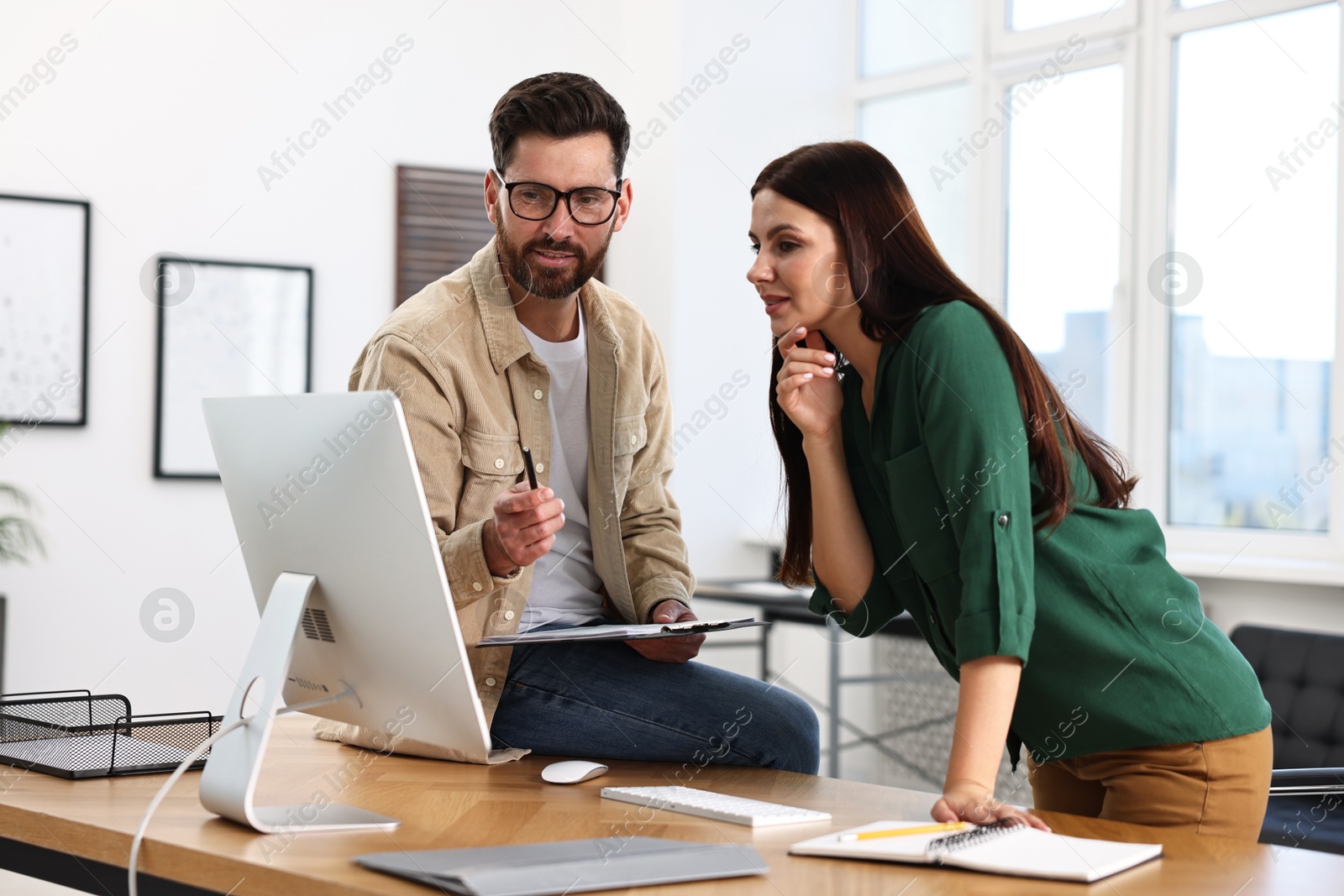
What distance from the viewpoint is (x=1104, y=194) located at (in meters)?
4.34

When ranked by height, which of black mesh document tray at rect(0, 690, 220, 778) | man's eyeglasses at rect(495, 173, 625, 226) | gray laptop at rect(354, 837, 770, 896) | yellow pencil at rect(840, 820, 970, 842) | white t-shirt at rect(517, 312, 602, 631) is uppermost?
man's eyeglasses at rect(495, 173, 625, 226)

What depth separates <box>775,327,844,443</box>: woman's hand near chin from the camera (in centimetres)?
165

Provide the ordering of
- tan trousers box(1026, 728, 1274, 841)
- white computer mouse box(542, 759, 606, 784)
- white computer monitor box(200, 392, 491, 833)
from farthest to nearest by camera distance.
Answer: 1. white computer mouse box(542, 759, 606, 784)
2. tan trousers box(1026, 728, 1274, 841)
3. white computer monitor box(200, 392, 491, 833)

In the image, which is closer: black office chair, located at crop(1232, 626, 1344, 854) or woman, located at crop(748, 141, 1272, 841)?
woman, located at crop(748, 141, 1272, 841)

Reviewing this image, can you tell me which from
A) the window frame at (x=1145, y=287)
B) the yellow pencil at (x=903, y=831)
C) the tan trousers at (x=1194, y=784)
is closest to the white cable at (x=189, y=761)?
the yellow pencil at (x=903, y=831)

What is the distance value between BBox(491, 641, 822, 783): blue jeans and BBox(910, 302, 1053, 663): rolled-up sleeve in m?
0.52

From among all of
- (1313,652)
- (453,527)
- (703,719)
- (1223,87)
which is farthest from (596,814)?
(1223,87)

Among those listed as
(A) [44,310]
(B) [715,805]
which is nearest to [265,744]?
(B) [715,805]

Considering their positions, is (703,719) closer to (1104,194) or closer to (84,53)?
(1104,194)

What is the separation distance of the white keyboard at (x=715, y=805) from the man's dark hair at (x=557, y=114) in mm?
1005

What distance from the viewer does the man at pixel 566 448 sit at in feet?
6.16

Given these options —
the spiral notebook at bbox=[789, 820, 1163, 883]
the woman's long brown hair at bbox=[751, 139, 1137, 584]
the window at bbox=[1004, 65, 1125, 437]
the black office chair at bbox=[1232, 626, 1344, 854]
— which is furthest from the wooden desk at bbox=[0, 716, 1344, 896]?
the window at bbox=[1004, 65, 1125, 437]

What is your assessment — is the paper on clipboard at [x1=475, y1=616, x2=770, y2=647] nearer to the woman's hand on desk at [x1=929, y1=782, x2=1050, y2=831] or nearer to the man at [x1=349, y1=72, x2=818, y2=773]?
the man at [x1=349, y1=72, x2=818, y2=773]

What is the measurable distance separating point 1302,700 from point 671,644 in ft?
5.74
